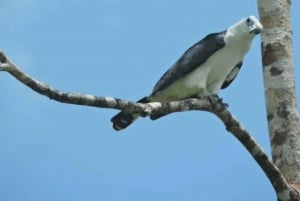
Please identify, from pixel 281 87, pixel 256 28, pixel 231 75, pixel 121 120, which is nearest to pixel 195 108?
pixel 281 87

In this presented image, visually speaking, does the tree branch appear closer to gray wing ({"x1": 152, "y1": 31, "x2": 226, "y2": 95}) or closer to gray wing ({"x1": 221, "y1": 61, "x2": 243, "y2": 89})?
gray wing ({"x1": 152, "y1": 31, "x2": 226, "y2": 95})

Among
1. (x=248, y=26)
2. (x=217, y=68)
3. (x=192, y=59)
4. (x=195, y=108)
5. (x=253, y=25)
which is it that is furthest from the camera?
(x=217, y=68)

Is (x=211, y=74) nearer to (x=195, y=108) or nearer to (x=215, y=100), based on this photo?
(x=215, y=100)

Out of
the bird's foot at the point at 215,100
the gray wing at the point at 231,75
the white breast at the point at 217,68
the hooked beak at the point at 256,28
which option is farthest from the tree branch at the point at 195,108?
the gray wing at the point at 231,75

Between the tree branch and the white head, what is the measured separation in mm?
864

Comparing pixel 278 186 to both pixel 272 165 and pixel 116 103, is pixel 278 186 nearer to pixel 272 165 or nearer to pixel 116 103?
pixel 272 165

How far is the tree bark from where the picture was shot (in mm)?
6156

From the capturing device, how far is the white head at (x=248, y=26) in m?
6.83

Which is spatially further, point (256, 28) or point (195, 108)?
point (256, 28)

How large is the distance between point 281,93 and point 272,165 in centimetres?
77

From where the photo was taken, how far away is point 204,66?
24.6 ft

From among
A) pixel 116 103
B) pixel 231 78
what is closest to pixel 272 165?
pixel 116 103

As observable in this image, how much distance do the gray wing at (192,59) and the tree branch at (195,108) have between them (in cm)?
106

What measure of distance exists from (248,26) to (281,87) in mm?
1033
